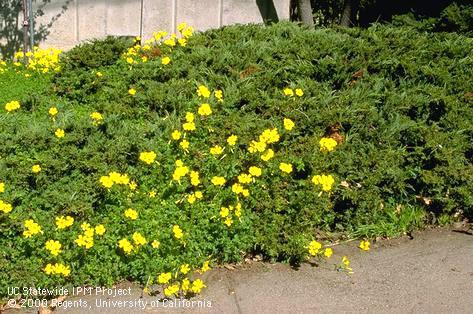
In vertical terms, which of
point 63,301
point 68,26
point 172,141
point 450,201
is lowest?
point 63,301

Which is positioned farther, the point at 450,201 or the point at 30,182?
the point at 450,201

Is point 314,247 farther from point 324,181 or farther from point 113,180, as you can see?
point 113,180

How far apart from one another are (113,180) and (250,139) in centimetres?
90

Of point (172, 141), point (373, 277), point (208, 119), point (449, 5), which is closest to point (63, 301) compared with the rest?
point (172, 141)

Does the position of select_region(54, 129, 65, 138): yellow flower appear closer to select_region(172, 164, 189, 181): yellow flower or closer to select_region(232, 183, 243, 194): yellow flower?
select_region(172, 164, 189, 181): yellow flower

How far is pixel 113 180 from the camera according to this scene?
→ 3582 millimetres

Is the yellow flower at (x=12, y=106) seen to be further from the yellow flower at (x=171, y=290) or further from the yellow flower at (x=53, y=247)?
the yellow flower at (x=171, y=290)

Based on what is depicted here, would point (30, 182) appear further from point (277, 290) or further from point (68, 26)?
point (68, 26)

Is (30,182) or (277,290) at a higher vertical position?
(30,182)

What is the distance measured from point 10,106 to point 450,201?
10.4ft

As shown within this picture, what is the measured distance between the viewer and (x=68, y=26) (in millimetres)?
8391

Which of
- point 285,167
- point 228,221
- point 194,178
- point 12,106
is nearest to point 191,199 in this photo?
point 194,178

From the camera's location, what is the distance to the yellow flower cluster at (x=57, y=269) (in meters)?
3.46

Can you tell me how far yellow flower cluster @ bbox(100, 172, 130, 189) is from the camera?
3543 millimetres
